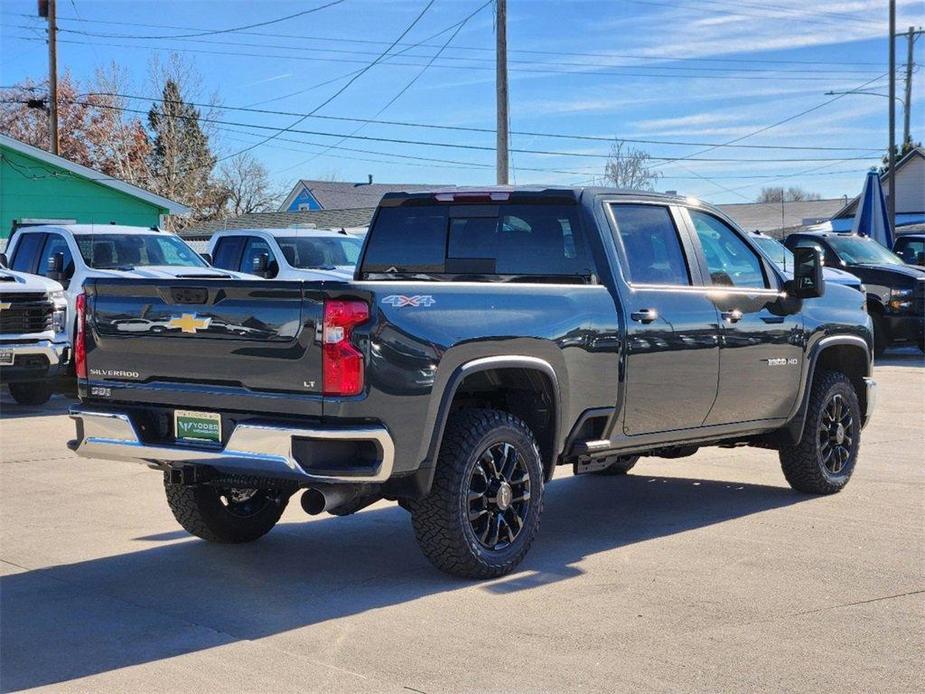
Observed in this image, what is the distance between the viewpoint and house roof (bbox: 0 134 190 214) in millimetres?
31188

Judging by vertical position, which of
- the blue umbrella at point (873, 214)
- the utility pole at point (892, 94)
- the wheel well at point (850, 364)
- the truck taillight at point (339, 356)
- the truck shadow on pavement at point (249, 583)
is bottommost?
the truck shadow on pavement at point (249, 583)

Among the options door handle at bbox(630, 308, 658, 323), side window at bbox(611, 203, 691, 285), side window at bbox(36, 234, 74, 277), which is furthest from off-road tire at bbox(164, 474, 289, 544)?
side window at bbox(36, 234, 74, 277)

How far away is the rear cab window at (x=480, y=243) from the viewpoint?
7.32m

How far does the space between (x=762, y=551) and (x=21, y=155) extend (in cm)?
2786

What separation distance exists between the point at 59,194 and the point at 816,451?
2744 cm

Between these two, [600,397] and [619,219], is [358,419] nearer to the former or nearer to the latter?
[600,397]

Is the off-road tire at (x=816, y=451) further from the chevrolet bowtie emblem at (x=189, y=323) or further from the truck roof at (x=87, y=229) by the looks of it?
the truck roof at (x=87, y=229)

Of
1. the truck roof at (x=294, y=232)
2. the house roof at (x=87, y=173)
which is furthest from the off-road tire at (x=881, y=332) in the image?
the house roof at (x=87, y=173)

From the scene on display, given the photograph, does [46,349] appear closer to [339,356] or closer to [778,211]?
[339,356]

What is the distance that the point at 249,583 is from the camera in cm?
644

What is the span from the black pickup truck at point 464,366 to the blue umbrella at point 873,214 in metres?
19.0

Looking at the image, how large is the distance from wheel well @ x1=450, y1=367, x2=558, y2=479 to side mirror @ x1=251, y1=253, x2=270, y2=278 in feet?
36.1

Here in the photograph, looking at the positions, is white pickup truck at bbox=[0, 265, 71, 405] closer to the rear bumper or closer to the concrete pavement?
the rear bumper

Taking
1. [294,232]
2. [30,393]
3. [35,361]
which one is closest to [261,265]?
[294,232]
